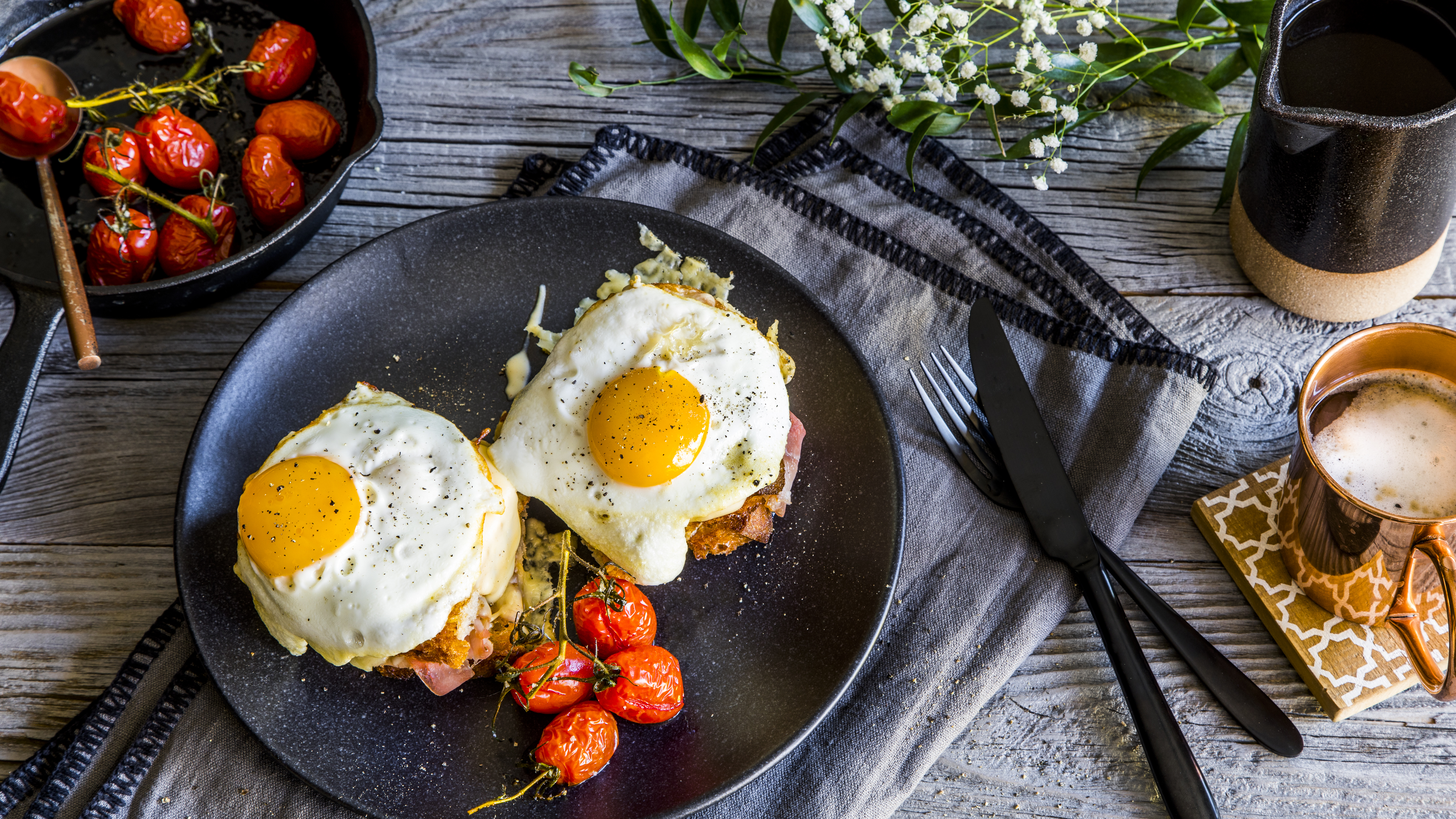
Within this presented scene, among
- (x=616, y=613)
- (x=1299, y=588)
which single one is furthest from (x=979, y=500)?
(x=616, y=613)

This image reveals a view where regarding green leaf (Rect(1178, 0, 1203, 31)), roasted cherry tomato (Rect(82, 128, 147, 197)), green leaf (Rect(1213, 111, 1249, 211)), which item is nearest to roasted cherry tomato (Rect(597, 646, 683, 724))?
roasted cherry tomato (Rect(82, 128, 147, 197))

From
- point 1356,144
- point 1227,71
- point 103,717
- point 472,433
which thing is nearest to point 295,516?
point 472,433

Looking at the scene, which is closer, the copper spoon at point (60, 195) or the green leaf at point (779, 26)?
the copper spoon at point (60, 195)

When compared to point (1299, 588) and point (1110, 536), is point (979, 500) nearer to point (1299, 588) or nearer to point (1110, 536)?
point (1110, 536)

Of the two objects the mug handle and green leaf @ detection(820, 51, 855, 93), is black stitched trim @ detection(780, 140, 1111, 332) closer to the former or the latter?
green leaf @ detection(820, 51, 855, 93)

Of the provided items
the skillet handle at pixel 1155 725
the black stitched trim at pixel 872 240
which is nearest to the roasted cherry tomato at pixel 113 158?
the black stitched trim at pixel 872 240

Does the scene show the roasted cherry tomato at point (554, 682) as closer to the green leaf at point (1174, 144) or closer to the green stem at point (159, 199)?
the green stem at point (159, 199)
